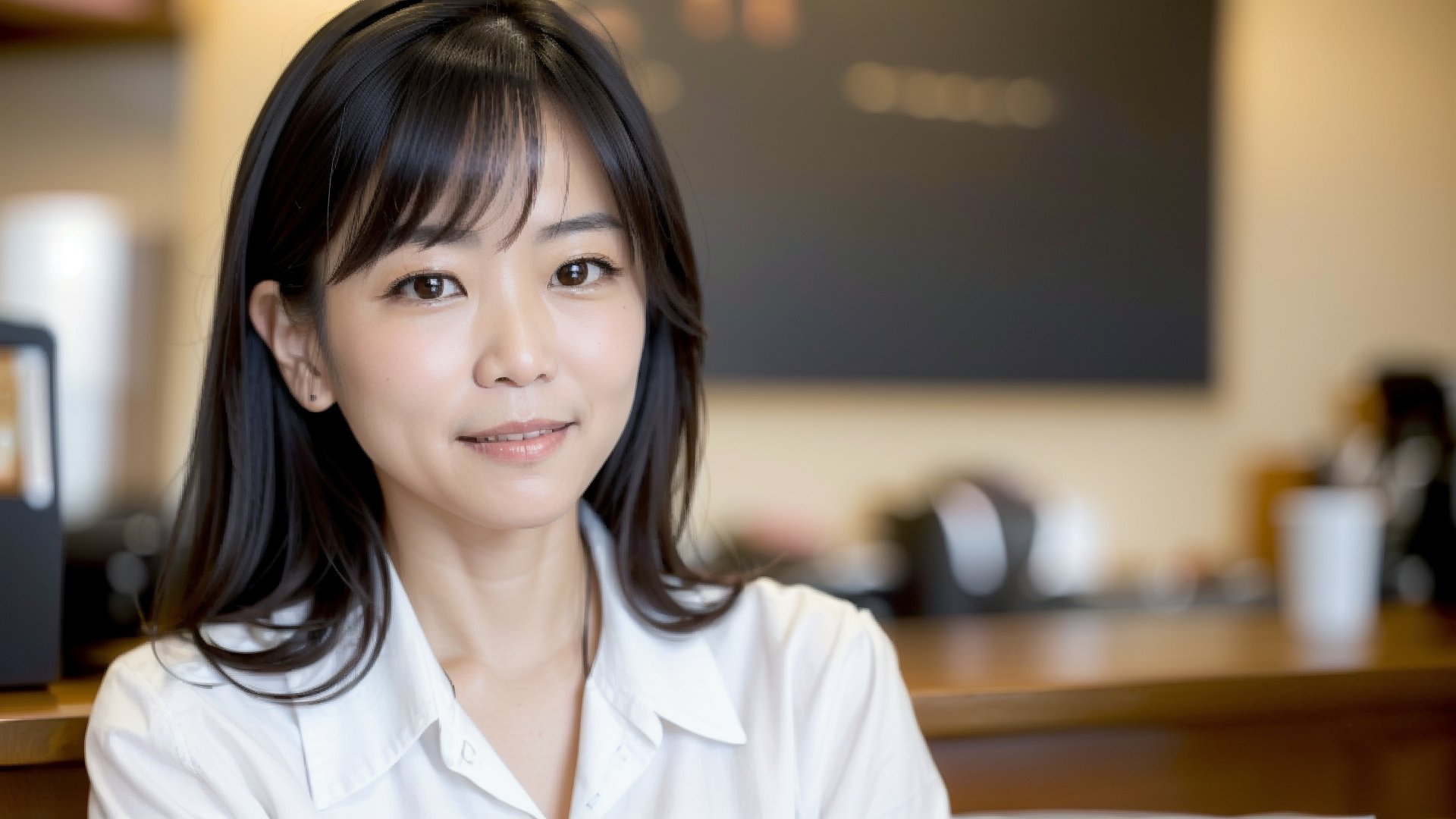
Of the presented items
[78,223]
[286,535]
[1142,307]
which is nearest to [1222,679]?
[286,535]

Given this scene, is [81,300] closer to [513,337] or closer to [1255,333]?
[513,337]

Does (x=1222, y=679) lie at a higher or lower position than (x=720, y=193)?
lower

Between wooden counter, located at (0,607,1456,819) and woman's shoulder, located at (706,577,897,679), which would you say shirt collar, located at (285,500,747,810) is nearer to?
woman's shoulder, located at (706,577,897,679)

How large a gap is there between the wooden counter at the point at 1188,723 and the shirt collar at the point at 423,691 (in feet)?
0.56

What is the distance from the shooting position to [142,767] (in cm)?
96

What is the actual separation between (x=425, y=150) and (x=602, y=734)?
0.46 metres

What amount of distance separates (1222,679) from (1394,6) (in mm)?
2914

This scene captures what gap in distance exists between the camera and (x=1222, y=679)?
124 cm

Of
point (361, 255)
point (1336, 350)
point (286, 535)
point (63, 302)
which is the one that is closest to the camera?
point (361, 255)

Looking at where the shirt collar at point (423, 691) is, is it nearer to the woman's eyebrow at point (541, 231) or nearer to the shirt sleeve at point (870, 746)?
the shirt sleeve at point (870, 746)

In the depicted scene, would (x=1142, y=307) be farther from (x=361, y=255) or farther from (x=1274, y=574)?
(x=361, y=255)

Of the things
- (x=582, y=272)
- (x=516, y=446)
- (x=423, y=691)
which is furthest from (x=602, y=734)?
(x=582, y=272)

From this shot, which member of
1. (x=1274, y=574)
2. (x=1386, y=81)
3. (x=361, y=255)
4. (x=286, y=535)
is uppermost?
(x=1386, y=81)

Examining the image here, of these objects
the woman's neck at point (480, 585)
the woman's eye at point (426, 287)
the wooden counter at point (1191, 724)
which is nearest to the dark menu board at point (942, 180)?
the wooden counter at point (1191, 724)
